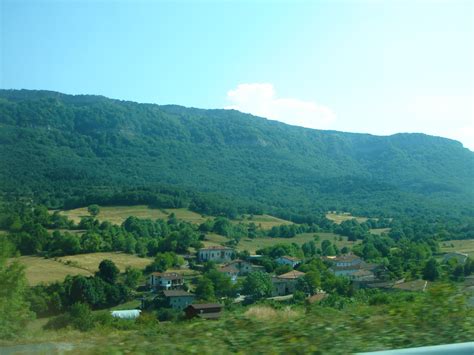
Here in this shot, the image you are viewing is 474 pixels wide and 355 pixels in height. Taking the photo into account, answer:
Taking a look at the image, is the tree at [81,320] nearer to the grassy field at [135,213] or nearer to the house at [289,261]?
the house at [289,261]

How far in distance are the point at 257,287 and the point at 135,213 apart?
128ft

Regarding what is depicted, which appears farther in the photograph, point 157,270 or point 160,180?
point 160,180

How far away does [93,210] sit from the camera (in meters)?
47.4

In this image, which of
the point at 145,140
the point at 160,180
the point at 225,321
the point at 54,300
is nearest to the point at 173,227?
the point at 54,300

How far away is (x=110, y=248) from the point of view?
93.8ft

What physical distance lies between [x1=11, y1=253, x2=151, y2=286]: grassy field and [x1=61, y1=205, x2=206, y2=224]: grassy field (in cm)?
1899

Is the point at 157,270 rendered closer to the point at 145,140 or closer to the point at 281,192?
the point at 281,192

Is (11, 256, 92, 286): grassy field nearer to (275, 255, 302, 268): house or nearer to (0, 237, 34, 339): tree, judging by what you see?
(0, 237, 34, 339): tree

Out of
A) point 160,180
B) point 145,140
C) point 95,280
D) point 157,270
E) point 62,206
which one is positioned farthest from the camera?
point 145,140

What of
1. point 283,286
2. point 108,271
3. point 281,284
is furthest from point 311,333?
point 108,271

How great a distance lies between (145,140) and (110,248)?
9529cm

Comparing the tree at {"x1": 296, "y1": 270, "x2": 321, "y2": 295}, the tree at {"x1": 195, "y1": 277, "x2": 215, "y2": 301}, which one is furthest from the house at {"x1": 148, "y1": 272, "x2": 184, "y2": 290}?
the tree at {"x1": 296, "y1": 270, "x2": 321, "y2": 295}

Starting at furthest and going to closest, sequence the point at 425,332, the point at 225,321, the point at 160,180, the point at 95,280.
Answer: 1. the point at 160,180
2. the point at 95,280
3. the point at 225,321
4. the point at 425,332

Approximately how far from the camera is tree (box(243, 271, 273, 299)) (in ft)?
44.6
